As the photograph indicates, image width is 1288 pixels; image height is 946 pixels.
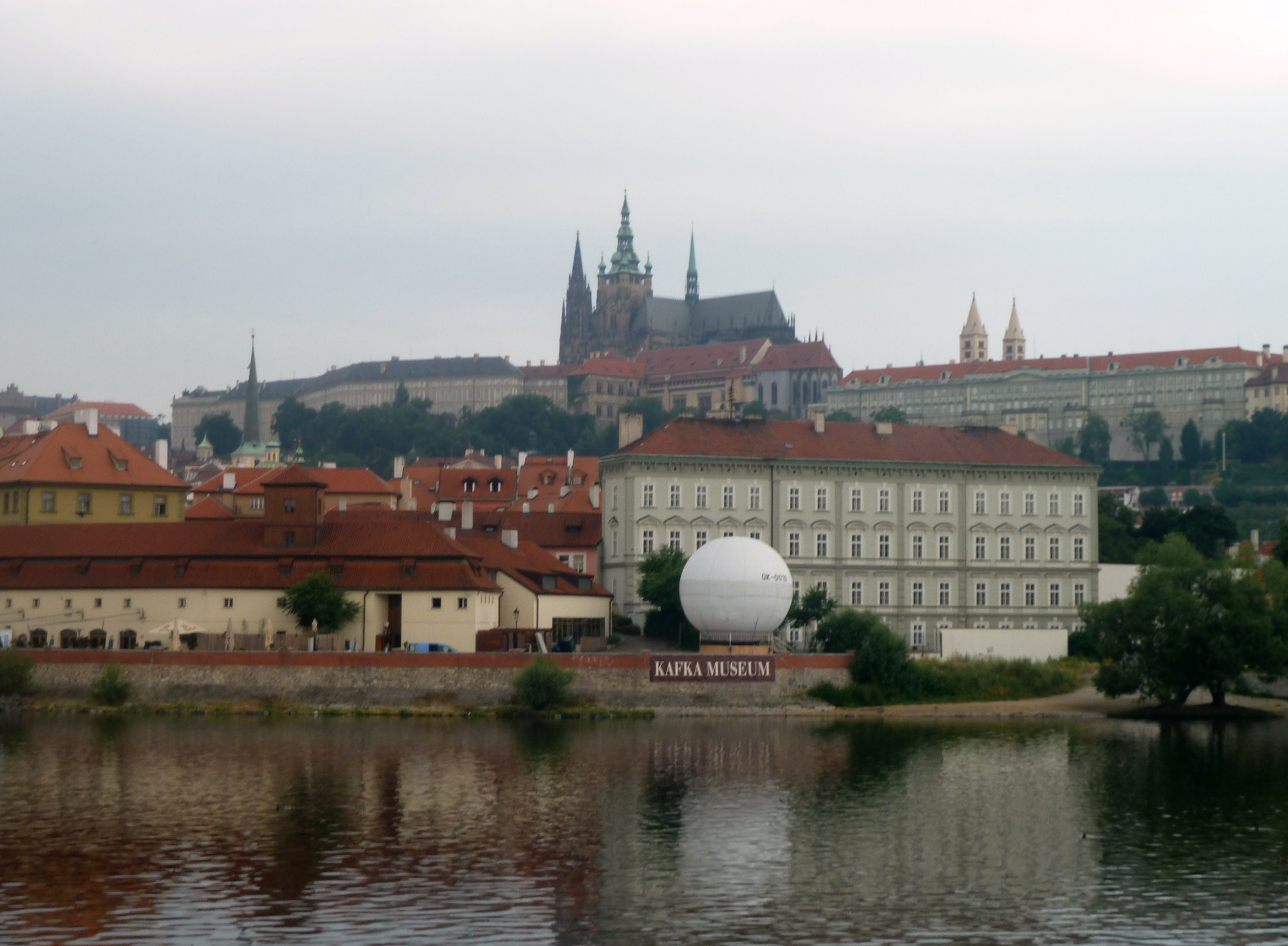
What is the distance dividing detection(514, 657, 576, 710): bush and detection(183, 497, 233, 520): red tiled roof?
125ft

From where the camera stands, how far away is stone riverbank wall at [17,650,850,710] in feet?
243

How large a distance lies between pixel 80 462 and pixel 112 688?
26265 millimetres

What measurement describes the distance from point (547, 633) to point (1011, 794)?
34.9 metres

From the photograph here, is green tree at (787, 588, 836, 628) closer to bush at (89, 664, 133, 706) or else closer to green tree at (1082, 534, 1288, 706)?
green tree at (1082, 534, 1288, 706)

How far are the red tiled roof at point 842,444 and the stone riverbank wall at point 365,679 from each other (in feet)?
67.4

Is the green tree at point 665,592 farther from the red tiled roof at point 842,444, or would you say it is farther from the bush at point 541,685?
the bush at point 541,685

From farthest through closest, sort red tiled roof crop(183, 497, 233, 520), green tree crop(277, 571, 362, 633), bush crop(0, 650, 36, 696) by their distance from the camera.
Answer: red tiled roof crop(183, 497, 233, 520)
green tree crop(277, 571, 362, 633)
bush crop(0, 650, 36, 696)

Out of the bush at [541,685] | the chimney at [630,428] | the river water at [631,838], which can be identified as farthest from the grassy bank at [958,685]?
the chimney at [630,428]

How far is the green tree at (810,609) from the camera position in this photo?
88.0 metres

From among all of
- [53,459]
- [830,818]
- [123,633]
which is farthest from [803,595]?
[830,818]

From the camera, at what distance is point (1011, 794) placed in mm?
51438

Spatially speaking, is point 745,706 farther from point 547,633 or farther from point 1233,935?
point 1233,935

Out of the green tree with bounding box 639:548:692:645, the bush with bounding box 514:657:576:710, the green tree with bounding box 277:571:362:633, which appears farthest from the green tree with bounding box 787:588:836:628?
the green tree with bounding box 277:571:362:633

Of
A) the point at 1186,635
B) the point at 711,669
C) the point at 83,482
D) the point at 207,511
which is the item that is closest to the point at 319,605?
the point at 711,669
